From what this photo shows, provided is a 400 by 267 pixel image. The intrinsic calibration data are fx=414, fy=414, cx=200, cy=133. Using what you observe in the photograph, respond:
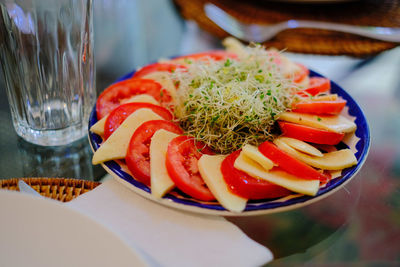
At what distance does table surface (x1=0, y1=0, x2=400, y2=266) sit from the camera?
1.01 m

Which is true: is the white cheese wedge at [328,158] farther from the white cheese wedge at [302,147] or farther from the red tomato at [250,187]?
the red tomato at [250,187]

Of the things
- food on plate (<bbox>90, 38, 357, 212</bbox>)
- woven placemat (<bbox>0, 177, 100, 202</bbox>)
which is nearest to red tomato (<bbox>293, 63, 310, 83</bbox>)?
food on plate (<bbox>90, 38, 357, 212</bbox>)

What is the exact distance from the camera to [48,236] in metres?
0.77

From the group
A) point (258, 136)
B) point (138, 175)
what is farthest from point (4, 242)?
point (258, 136)

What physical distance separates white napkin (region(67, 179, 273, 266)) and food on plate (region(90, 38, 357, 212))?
2.5 inches

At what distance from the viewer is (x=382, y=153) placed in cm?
134

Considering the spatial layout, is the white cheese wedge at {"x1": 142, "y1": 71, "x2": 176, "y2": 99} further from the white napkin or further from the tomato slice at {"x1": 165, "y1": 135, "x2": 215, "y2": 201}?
the white napkin

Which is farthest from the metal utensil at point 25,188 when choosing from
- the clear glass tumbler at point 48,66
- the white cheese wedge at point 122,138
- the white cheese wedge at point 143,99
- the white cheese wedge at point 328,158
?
the white cheese wedge at point 328,158

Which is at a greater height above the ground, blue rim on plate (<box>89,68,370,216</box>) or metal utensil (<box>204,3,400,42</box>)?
metal utensil (<box>204,3,400,42</box>)

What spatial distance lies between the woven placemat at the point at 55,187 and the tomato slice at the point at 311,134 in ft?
1.79

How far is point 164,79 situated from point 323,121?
55 centimetres

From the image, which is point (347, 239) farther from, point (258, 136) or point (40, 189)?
point (40, 189)

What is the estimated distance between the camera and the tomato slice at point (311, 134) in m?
1.12

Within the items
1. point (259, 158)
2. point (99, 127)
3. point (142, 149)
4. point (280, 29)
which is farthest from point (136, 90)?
point (280, 29)
